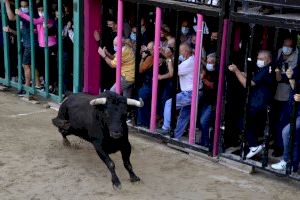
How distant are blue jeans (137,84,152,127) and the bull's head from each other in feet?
6.22

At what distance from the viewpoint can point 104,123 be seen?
709cm

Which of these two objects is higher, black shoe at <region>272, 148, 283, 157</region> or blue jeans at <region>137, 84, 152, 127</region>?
blue jeans at <region>137, 84, 152, 127</region>

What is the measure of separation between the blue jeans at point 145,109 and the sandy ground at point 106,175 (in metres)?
0.27

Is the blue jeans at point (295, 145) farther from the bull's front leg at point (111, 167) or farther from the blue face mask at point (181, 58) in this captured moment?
the bull's front leg at point (111, 167)

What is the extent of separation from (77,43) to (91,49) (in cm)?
25

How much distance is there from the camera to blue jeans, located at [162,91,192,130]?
8219mm

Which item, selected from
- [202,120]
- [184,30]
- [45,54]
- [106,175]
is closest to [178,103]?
[202,120]

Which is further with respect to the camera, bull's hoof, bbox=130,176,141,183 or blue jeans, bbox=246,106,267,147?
blue jeans, bbox=246,106,267,147

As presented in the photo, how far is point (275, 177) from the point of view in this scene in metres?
7.56

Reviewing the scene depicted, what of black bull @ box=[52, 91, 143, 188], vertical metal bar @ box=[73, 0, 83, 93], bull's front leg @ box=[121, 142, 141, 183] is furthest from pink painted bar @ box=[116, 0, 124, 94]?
bull's front leg @ box=[121, 142, 141, 183]

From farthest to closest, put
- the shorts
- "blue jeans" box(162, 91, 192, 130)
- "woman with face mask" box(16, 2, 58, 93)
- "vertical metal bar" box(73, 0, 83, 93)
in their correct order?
1. the shorts
2. "woman with face mask" box(16, 2, 58, 93)
3. "vertical metal bar" box(73, 0, 83, 93)
4. "blue jeans" box(162, 91, 192, 130)

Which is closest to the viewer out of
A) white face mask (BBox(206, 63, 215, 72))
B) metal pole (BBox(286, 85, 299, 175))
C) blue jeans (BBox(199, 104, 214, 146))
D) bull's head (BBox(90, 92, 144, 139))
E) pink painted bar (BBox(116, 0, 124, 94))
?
bull's head (BBox(90, 92, 144, 139))

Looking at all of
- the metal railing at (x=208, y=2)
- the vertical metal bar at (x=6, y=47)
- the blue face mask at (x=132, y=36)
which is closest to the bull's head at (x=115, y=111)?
the metal railing at (x=208, y=2)

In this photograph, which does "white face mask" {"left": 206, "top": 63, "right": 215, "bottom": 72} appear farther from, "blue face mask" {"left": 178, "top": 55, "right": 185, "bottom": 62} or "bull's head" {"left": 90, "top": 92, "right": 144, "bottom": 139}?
"bull's head" {"left": 90, "top": 92, "right": 144, "bottom": 139}
